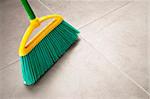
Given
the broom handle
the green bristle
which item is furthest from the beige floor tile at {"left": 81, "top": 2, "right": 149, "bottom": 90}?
the broom handle

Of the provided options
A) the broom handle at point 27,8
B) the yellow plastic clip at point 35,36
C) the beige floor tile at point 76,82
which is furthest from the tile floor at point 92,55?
the broom handle at point 27,8

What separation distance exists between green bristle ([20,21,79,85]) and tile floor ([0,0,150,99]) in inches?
1.1

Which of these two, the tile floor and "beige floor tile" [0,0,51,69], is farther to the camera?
"beige floor tile" [0,0,51,69]

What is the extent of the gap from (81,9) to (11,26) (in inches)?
14.0

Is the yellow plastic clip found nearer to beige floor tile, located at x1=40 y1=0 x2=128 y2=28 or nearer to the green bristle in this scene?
the green bristle

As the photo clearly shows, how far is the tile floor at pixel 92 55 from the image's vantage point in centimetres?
93

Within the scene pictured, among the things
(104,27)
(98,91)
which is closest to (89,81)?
(98,91)

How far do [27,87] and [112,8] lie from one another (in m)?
0.57

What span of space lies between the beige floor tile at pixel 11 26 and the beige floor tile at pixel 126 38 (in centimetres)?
30

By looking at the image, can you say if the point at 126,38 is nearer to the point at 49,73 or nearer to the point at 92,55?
the point at 92,55

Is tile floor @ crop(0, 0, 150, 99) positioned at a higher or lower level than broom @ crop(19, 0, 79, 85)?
lower

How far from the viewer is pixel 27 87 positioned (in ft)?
3.18

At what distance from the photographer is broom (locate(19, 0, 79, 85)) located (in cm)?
91

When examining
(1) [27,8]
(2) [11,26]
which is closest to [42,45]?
(1) [27,8]
